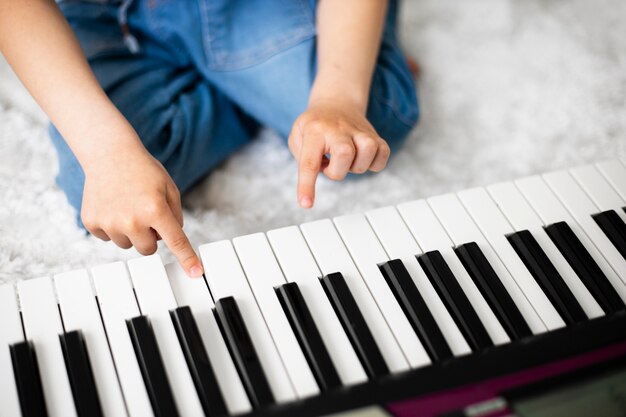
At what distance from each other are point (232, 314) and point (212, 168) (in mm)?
495

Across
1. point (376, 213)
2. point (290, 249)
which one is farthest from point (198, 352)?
point (376, 213)

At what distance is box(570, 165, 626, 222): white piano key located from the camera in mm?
771

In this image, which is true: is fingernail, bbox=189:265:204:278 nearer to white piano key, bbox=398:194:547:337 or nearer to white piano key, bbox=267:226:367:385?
white piano key, bbox=267:226:367:385

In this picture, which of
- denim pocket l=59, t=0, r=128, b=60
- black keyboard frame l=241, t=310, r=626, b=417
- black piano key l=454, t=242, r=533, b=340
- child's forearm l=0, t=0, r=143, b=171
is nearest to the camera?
black keyboard frame l=241, t=310, r=626, b=417

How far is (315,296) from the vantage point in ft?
2.07

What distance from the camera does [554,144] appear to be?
1131 mm

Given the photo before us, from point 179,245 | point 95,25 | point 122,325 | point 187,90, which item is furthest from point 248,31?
point 122,325

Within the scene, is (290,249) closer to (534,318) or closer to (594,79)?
(534,318)

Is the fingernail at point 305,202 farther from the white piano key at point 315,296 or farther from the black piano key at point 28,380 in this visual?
the black piano key at point 28,380

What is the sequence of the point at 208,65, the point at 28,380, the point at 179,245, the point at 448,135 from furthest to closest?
the point at 448,135 → the point at 208,65 → the point at 179,245 → the point at 28,380

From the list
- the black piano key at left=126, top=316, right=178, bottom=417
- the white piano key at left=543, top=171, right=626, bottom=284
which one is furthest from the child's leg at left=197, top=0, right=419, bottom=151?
the black piano key at left=126, top=316, right=178, bottom=417

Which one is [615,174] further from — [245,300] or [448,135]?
[245,300]

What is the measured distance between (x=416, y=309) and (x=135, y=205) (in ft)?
1.11

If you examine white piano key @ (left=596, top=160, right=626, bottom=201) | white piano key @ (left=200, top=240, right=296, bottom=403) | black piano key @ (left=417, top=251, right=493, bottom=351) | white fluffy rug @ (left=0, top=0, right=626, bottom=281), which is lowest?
white fluffy rug @ (left=0, top=0, right=626, bottom=281)
